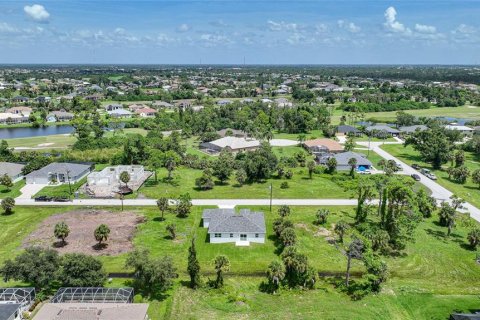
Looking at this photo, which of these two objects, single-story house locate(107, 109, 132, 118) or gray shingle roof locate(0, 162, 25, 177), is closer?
gray shingle roof locate(0, 162, 25, 177)

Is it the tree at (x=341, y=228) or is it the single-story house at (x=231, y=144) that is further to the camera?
the single-story house at (x=231, y=144)

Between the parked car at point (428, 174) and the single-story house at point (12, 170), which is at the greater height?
the single-story house at point (12, 170)

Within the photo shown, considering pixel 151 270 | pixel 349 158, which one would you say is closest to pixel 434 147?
pixel 349 158

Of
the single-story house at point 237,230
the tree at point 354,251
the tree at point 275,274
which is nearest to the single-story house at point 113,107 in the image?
the single-story house at point 237,230

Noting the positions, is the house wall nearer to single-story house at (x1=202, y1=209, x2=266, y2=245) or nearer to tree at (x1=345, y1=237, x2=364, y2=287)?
single-story house at (x1=202, y1=209, x2=266, y2=245)

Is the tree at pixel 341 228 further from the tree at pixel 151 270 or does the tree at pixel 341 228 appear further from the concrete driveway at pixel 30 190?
the concrete driveway at pixel 30 190

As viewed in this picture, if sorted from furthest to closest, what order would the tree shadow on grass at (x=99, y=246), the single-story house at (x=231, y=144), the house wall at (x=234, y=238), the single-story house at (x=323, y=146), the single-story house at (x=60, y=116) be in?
the single-story house at (x=60, y=116) → the single-story house at (x=231, y=144) → the single-story house at (x=323, y=146) → the house wall at (x=234, y=238) → the tree shadow on grass at (x=99, y=246)

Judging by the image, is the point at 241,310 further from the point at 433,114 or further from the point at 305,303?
the point at 433,114

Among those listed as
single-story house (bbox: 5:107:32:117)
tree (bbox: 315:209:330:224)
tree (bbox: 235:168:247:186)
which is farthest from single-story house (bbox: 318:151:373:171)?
single-story house (bbox: 5:107:32:117)
